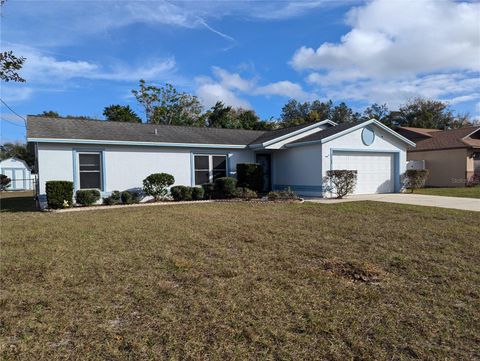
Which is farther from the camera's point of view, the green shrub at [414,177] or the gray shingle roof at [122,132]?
the green shrub at [414,177]

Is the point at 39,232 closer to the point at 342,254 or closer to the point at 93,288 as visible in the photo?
the point at 93,288

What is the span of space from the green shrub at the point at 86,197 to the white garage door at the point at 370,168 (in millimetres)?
10385

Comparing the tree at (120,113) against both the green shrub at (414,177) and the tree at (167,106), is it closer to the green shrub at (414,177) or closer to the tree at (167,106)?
the tree at (167,106)

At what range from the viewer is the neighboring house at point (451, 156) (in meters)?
23.2

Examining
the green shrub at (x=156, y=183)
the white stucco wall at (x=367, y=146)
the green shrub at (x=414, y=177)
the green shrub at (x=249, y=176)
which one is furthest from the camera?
the green shrub at (x=414, y=177)

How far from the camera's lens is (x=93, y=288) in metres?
4.57

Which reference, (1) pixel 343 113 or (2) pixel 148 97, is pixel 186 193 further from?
(1) pixel 343 113

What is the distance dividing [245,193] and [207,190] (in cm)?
174

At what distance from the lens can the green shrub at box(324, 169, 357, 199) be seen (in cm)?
1569

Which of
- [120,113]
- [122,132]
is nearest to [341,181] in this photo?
[122,132]

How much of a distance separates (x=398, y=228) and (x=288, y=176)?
986 cm

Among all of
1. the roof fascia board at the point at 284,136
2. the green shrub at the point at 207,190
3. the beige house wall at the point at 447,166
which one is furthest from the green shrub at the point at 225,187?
the beige house wall at the point at 447,166

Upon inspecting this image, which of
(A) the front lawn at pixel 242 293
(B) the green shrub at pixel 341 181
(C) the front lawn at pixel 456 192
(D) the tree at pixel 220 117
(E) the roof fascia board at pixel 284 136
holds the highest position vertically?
(D) the tree at pixel 220 117

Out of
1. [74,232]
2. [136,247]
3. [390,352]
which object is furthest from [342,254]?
[74,232]
